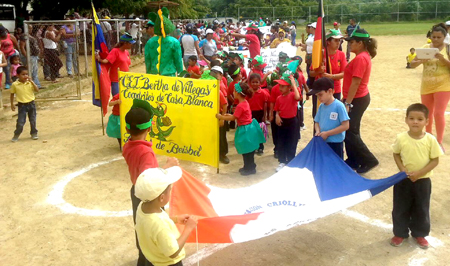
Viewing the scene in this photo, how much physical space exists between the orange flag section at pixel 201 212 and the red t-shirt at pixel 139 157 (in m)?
0.61

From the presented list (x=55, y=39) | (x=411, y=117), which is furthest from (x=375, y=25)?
(x=411, y=117)

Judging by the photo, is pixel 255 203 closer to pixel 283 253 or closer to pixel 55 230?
pixel 283 253

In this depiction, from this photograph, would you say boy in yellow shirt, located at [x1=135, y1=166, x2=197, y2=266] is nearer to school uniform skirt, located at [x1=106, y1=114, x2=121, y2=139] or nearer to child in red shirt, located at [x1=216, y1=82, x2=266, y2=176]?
child in red shirt, located at [x1=216, y1=82, x2=266, y2=176]

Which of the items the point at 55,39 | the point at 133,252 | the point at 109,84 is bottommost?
the point at 133,252

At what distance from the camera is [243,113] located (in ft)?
23.3

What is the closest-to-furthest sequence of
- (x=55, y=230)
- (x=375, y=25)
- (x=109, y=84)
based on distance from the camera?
(x=55, y=230) → (x=109, y=84) → (x=375, y=25)

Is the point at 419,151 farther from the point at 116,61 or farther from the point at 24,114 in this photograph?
the point at 24,114

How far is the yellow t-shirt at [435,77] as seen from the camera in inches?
281

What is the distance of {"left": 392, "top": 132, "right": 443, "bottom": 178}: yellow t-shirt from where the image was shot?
A: 4613 mm

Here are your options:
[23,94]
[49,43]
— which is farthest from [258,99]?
[49,43]

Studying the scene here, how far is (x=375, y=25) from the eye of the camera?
49156 millimetres

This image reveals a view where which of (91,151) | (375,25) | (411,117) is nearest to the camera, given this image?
(411,117)

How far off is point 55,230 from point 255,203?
2431 millimetres

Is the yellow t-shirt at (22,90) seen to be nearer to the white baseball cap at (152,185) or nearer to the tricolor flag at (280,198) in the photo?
the tricolor flag at (280,198)
